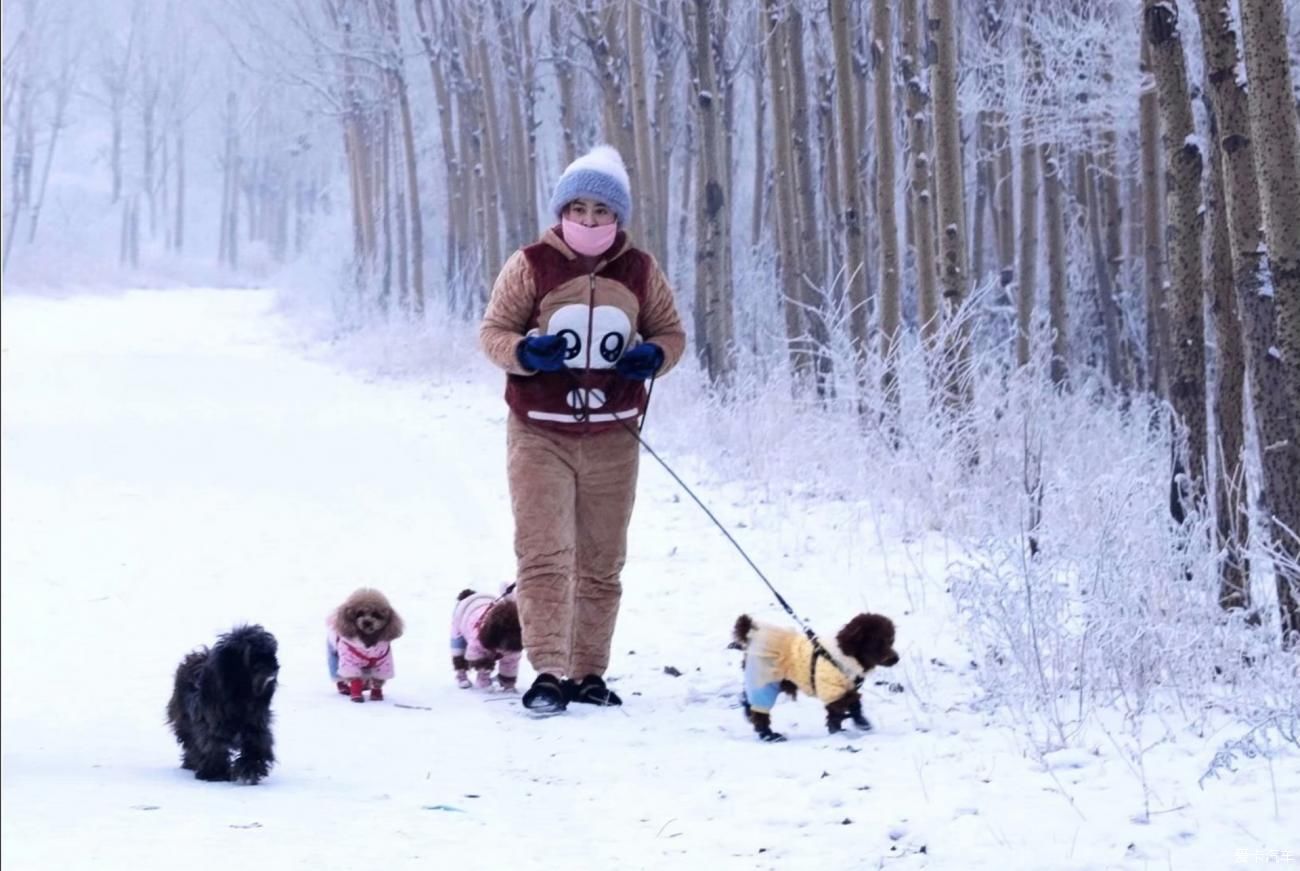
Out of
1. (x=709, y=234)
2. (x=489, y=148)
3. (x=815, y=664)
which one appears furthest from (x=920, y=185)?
(x=489, y=148)

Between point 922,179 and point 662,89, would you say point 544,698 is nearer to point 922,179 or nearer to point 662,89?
point 922,179

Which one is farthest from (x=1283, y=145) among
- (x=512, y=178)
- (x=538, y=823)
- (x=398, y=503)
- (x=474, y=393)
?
(x=512, y=178)

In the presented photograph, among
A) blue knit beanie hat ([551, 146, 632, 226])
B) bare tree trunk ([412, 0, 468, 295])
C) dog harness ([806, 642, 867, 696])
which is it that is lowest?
dog harness ([806, 642, 867, 696])

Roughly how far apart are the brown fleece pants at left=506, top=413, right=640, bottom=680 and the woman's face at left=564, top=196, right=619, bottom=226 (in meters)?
0.79

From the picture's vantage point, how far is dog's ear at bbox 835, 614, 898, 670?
5.67 m

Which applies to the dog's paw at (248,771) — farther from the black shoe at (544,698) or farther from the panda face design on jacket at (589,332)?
the panda face design on jacket at (589,332)

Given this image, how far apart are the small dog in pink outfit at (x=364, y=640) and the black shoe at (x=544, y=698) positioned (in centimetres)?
61

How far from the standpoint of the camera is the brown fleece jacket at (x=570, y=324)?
6328mm

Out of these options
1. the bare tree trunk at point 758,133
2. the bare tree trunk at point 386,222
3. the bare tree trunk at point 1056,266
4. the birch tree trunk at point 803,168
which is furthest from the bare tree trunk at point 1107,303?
the bare tree trunk at point 386,222

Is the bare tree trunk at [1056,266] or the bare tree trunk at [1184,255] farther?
the bare tree trunk at [1056,266]

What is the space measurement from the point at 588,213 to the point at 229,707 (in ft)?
7.57

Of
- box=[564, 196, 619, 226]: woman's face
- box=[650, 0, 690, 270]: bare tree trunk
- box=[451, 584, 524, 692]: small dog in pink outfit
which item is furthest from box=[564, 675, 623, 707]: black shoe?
box=[650, 0, 690, 270]: bare tree trunk

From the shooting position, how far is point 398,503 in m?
11.9

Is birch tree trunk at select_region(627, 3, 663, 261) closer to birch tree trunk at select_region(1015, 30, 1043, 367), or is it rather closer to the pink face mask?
birch tree trunk at select_region(1015, 30, 1043, 367)
